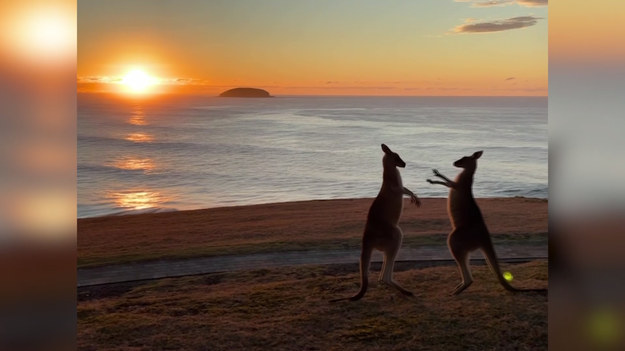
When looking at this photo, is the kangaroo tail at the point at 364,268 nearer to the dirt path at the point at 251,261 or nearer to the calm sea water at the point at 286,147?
the dirt path at the point at 251,261

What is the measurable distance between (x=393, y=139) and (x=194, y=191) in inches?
188

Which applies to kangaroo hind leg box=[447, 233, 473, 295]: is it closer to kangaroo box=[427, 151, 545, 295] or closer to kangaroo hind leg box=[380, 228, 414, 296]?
kangaroo box=[427, 151, 545, 295]

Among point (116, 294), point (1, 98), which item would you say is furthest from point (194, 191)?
point (1, 98)

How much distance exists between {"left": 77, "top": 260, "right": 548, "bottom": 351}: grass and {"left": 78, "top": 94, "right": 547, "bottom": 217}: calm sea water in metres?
6.86

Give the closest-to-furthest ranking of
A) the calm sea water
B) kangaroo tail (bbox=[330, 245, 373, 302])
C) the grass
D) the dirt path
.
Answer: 1. the grass
2. kangaroo tail (bbox=[330, 245, 373, 302])
3. the dirt path
4. the calm sea water

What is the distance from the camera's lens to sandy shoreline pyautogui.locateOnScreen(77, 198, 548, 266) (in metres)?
6.14

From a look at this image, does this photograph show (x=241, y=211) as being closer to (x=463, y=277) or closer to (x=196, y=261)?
(x=196, y=261)

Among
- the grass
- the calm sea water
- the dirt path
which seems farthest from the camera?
the calm sea water

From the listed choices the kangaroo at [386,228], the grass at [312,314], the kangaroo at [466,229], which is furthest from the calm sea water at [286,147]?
the kangaroo at [386,228]

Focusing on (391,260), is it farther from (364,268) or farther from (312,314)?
(312,314)

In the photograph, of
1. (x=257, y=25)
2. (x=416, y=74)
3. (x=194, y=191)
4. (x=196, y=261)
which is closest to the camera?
(x=196, y=261)

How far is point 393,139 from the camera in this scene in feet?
50.5

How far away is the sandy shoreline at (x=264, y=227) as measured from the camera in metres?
6.14

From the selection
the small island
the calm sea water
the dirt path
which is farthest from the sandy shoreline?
the small island
